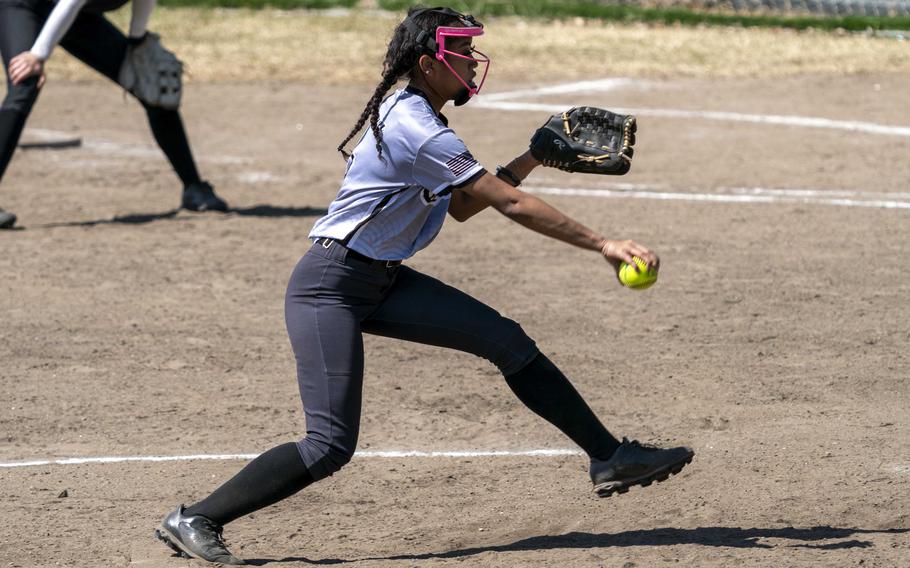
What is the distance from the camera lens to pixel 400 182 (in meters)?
4.66

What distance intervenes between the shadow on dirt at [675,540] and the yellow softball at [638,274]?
1.01m

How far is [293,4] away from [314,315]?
13646 millimetres

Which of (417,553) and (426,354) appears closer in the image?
(417,553)

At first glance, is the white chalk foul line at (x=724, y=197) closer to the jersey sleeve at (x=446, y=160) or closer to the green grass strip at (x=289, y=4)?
the jersey sleeve at (x=446, y=160)

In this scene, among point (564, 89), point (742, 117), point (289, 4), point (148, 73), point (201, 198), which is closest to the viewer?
point (148, 73)

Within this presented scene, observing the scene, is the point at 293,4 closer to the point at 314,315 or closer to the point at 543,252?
the point at 543,252

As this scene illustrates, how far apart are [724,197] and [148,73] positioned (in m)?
4.05

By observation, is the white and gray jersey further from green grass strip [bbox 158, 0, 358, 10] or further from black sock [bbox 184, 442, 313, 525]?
green grass strip [bbox 158, 0, 358, 10]

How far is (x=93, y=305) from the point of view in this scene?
26.6 ft

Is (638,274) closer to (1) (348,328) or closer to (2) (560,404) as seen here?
(2) (560,404)

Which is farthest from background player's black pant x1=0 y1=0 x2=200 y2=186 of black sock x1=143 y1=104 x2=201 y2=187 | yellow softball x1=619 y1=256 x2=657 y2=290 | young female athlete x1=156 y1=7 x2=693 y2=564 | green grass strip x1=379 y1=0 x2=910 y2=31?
green grass strip x1=379 y1=0 x2=910 y2=31

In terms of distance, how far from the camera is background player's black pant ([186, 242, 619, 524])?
185 inches

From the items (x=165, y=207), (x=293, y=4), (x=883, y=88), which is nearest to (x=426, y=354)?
(x=165, y=207)

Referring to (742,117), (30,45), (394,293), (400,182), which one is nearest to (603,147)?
(400,182)
